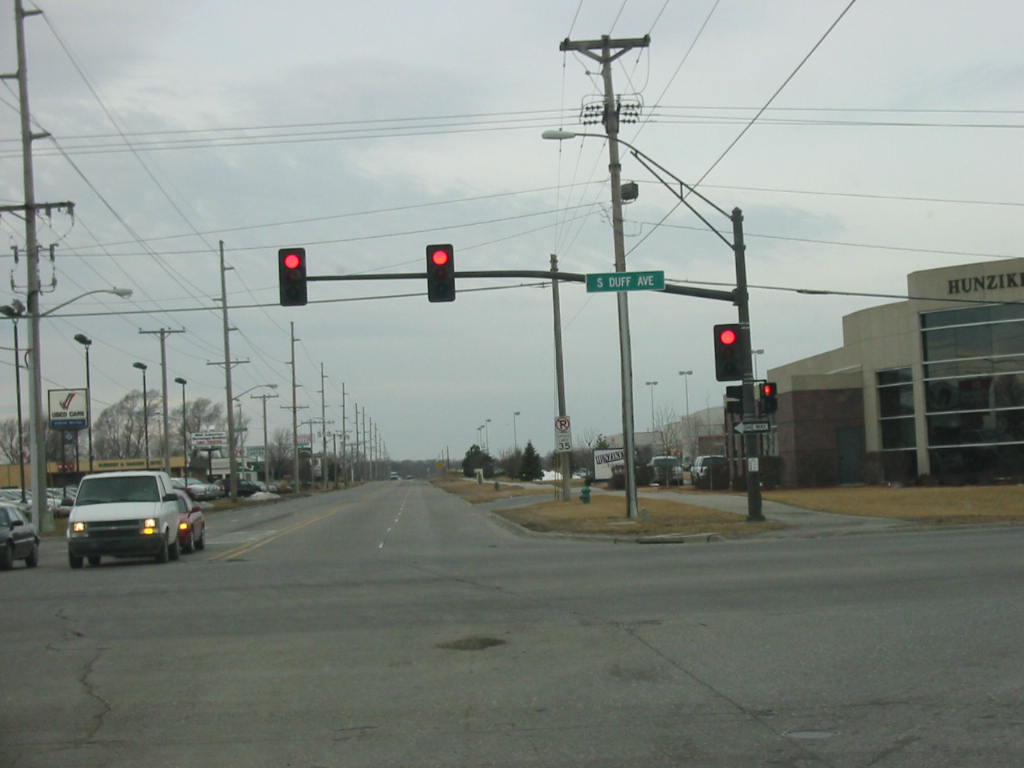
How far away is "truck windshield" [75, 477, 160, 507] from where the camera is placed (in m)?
23.2

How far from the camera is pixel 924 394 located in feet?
154

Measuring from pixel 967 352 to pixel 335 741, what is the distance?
43.4m

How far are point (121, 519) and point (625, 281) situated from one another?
1267 centimetres

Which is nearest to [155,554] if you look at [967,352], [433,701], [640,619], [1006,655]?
[640,619]

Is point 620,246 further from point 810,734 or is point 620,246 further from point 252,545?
point 810,734

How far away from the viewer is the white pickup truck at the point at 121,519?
22.5 meters

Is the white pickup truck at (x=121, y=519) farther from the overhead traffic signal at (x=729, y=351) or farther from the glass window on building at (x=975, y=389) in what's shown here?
the glass window on building at (x=975, y=389)

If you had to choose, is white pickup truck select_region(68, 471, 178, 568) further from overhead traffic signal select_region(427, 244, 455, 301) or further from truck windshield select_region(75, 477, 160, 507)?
overhead traffic signal select_region(427, 244, 455, 301)

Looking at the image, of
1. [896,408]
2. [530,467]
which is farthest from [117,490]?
[530,467]

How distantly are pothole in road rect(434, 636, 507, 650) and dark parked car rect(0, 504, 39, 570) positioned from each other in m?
15.7

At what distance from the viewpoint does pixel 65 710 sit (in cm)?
876

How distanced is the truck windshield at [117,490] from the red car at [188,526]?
1355mm

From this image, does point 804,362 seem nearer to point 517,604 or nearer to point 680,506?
point 680,506

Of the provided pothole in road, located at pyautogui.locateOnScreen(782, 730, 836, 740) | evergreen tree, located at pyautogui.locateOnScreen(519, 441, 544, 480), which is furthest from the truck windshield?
evergreen tree, located at pyautogui.locateOnScreen(519, 441, 544, 480)
